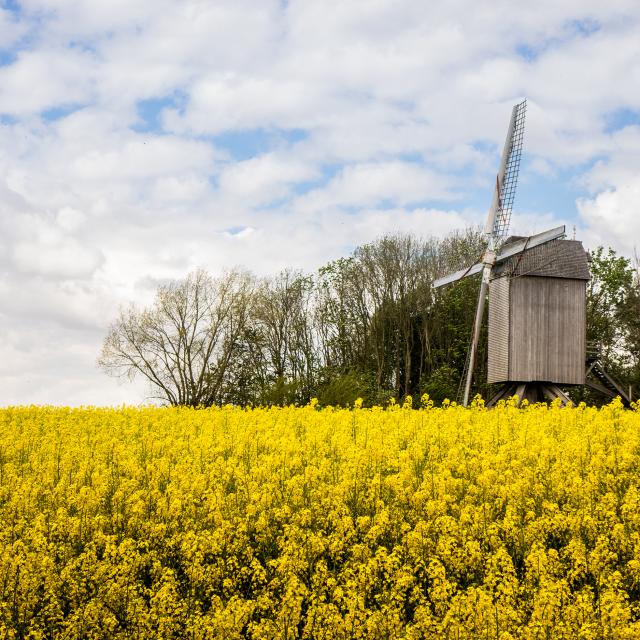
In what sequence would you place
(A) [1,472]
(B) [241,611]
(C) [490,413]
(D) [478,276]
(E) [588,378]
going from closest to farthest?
(B) [241,611]
(A) [1,472]
(C) [490,413]
(E) [588,378]
(D) [478,276]

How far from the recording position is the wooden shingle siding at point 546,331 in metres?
29.3

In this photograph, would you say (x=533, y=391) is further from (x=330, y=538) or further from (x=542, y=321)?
(x=330, y=538)

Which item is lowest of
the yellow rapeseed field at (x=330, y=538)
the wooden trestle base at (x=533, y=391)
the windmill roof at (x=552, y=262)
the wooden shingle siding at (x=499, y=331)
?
the yellow rapeseed field at (x=330, y=538)

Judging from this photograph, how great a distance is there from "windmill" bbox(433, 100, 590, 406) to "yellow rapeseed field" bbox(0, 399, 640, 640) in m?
15.7

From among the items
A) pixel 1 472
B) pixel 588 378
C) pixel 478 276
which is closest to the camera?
pixel 1 472

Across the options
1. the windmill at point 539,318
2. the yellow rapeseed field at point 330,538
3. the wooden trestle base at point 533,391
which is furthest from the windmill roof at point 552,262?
the yellow rapeseed field at point 330,538

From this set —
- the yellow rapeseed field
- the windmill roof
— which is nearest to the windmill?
the windmill roof

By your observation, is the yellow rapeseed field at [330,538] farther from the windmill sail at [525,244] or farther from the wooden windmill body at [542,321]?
the windmill sail at [525,244]

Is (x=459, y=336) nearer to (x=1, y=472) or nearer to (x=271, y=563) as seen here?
(x=1, y=472)

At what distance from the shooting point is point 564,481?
35.1ft

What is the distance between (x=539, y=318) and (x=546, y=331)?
0.56 meters

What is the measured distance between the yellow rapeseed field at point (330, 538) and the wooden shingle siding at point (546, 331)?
15624 millimetres

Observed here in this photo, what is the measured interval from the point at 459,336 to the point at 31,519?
34.5 meters

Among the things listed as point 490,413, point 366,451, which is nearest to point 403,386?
point 490,413
